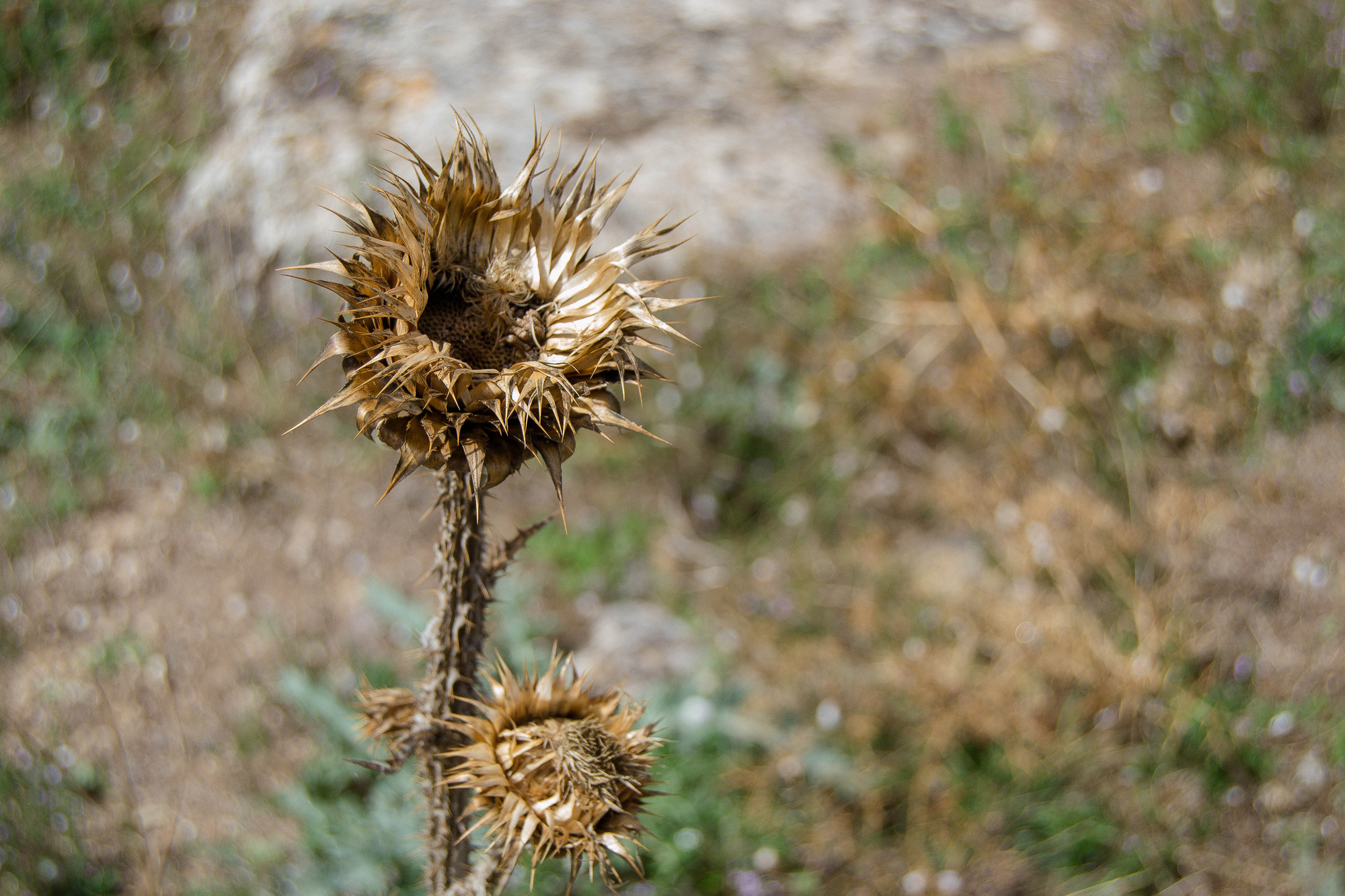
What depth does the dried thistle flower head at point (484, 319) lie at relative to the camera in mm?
1372

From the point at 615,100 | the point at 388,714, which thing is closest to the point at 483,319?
the point at 388,714

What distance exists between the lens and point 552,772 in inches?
62.9

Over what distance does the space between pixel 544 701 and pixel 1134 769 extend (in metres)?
2.81

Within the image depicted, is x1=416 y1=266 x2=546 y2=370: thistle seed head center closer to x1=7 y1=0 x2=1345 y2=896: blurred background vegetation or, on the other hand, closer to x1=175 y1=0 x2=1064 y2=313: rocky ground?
x1=7 y1=0 x2=1345 y2=896: blurred background vegetation

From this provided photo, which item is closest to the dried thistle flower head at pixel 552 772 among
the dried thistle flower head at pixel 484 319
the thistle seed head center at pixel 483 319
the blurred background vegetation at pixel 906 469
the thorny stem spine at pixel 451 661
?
the thorny stem spine at pixel 451 661

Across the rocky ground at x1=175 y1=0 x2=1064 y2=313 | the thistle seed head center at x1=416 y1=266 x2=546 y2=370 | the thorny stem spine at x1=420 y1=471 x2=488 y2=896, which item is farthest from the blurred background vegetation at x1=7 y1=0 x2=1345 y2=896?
the thistle seed head center at x1=416 y1=266 x2=546 y2=370

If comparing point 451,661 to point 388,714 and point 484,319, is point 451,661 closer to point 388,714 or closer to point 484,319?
point 388,714

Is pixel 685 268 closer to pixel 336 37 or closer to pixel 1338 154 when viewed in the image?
pixel 336 37

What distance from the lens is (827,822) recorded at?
3.29 m

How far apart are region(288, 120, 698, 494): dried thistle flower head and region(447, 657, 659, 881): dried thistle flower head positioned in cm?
49

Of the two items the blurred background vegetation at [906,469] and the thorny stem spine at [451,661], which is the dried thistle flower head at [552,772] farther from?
the blurred background vegetation at [906,469]

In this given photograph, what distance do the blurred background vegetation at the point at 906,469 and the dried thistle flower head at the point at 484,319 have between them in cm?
199

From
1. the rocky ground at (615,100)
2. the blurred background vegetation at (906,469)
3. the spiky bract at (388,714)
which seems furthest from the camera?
the rocky ground at (615,100)

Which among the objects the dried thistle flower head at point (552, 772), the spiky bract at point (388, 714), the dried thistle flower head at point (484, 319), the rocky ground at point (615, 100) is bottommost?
the dried thistle flower head at point (552, 772)
